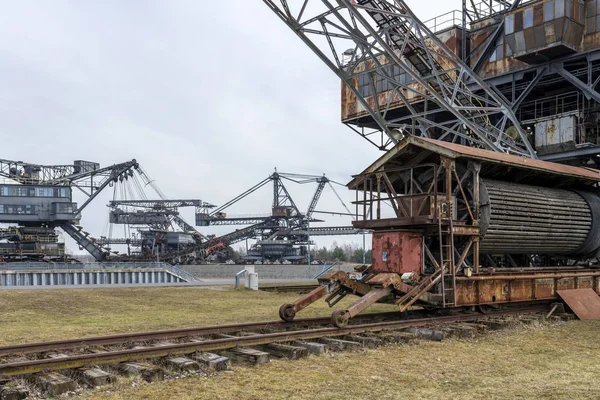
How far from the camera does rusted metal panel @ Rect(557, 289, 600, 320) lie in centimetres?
1406

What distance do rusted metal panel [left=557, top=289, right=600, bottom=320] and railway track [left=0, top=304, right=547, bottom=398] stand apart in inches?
158

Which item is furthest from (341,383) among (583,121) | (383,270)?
(583,121)

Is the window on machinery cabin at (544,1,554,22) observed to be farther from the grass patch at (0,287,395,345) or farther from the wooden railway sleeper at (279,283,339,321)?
the wooden railway sleeper at (279,283,339,321)

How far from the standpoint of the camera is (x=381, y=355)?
9359 millimetres

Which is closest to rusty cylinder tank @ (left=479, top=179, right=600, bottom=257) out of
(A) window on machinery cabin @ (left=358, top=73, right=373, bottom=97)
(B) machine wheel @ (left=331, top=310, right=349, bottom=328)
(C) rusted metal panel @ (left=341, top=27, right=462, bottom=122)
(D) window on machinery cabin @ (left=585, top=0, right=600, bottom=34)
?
(B) machine wheel @ (left=331, top=310, right=349, bottom=328)

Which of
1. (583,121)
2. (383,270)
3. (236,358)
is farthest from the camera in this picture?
(583,121)

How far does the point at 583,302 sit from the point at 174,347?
1106 centimetres

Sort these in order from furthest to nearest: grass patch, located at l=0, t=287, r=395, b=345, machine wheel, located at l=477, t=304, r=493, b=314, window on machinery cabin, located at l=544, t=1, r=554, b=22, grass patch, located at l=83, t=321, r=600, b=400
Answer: window on machinery cabin, located at l=544, t=1, r=554, b=22, grass patch, located at l=0, t=287, r=395, b=345, machine wheel, located at l=477, t=304, r=493, b=314, grass patch, located at l=83, t=321, r=600, b=400

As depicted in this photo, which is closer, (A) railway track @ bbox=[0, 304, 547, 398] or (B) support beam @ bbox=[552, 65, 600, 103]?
(A) railway track @ bbox=[0, 304, 547, 398]

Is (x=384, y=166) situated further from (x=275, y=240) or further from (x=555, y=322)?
(x=275, y=240)

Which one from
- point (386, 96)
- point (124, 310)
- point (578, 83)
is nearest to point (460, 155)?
point (124, 310)

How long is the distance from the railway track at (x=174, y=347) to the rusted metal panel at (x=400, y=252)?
1.21 metres

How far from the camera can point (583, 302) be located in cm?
1447

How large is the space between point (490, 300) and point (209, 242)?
58732 mm
